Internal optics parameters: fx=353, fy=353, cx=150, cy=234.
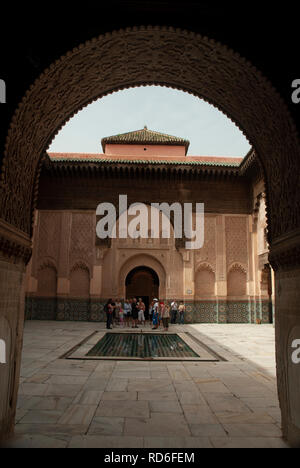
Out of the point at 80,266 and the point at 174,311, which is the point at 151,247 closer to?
the point at 174,311

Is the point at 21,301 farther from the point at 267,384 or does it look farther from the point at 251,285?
the point at 251,285

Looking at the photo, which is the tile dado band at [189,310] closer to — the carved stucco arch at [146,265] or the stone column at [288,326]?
the carved stucco arch at [146,265]

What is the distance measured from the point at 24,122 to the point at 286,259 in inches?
104

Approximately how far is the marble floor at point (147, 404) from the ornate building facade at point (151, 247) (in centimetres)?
767

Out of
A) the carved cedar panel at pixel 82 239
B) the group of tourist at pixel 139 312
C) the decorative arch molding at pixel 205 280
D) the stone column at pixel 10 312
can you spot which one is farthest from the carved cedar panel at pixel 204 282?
the stone column at pixel 10 312

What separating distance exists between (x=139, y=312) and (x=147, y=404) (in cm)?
953

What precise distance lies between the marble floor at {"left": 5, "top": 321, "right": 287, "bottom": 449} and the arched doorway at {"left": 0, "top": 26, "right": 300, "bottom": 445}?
0.50 metres

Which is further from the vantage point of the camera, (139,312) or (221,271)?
(221,271)

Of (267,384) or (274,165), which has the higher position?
(274,165)

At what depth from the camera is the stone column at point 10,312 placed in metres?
2.89

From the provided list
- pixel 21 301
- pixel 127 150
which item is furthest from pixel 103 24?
pixel 127 150

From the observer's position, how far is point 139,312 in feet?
44.7

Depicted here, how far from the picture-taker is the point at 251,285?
15.3 metres

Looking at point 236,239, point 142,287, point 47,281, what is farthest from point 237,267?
point 47,281
